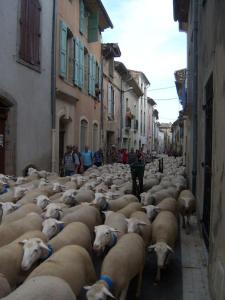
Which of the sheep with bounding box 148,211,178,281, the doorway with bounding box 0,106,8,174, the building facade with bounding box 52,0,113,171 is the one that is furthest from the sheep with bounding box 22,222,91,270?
the building facade with bounding box 52,0,113,171

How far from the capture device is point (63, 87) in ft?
58.4

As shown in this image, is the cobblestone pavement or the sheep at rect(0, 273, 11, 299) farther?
the cobblestone pavement

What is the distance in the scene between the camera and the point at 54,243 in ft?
18.8

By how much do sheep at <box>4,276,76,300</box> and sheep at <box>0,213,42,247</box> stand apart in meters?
2.11

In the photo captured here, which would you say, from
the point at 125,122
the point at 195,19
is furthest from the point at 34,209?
the point at 125,122

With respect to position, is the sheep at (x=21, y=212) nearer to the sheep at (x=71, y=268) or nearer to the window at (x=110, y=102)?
the sheep at (x=71, y=268)

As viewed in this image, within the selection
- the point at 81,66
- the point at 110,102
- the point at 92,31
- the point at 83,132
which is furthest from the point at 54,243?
the point at 110,102

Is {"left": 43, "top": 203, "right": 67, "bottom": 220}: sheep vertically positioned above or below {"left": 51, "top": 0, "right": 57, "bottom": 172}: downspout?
below

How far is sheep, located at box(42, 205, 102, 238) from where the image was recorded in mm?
6457

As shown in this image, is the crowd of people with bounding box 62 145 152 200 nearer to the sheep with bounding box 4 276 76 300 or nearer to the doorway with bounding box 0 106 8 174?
the doorway with bounding box 0 106 8 174

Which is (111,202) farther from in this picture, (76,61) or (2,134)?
(76,61)

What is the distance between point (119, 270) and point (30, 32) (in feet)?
35.5

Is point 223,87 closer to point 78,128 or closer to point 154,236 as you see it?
point 154,236

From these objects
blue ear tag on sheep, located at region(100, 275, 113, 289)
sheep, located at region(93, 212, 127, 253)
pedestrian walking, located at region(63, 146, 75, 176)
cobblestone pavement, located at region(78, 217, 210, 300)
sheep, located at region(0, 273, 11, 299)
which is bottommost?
cobblestone pavement, located at region(78, 217, 210, 300)
